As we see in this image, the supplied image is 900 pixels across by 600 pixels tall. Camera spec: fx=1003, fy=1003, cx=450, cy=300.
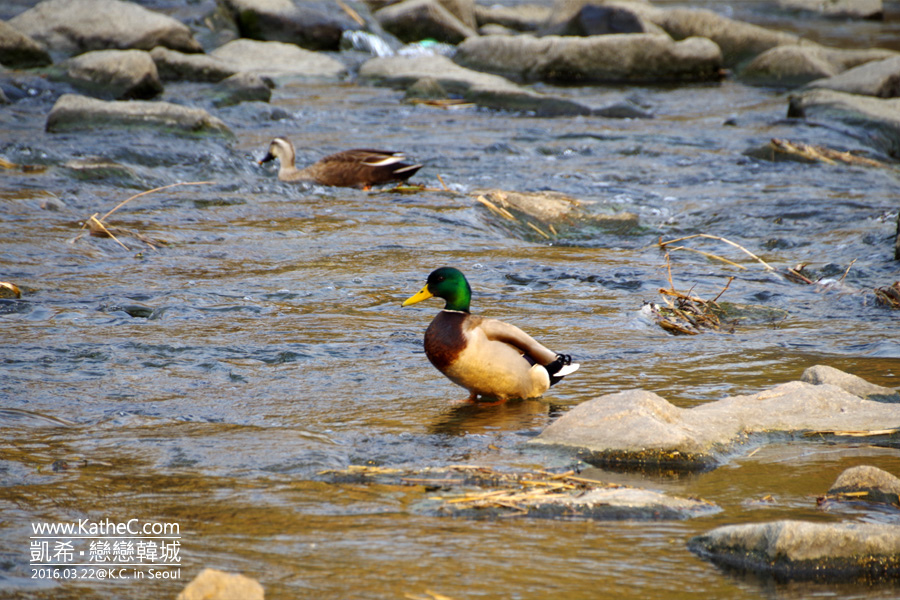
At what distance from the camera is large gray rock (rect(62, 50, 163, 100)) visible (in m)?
11.9

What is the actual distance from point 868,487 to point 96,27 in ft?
44.2

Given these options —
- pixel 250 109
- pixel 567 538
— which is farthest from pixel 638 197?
pixel 567 538

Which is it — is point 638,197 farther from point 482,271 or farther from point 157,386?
point 157,386

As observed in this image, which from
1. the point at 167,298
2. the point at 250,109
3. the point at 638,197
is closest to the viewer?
the point at 167,298

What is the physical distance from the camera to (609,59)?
1522cm

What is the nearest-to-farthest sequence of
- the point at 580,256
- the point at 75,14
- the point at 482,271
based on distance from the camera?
the point at 482,271
the point at 580,256
the point at 75,14

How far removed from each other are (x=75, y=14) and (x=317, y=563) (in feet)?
44.4

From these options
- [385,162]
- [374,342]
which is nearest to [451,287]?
[374,342]

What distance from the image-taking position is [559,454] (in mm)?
3496

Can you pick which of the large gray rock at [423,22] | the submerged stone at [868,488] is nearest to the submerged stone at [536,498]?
the submerged stone at [868,488]

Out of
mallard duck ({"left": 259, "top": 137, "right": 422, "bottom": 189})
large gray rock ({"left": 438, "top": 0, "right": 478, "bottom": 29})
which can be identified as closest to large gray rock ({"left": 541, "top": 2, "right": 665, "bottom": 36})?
large gray rock ({"left": 438, "top": 0, "right": 478, "bottom": 29})

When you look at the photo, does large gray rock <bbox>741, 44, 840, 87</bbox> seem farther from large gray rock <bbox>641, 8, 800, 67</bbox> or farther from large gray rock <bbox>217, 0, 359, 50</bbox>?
large gray rock <bbox>217, 0, 359, 50</bbox>

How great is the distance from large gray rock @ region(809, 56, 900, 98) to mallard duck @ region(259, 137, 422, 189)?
22.8ft

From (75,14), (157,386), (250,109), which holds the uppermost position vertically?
(75,14)
